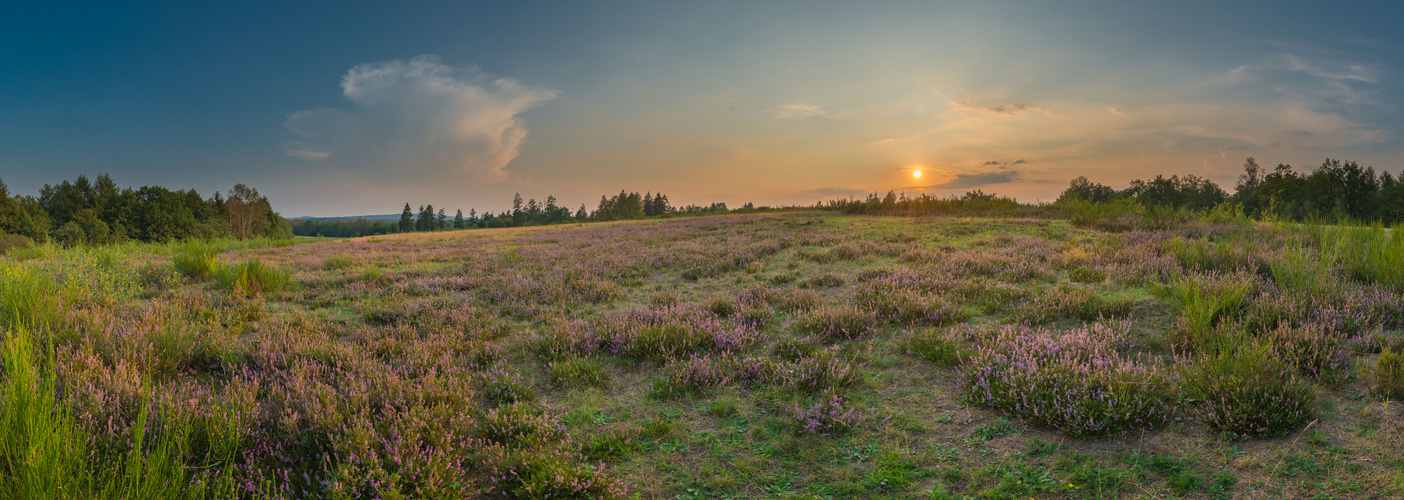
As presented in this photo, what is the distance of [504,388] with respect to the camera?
4746 mm

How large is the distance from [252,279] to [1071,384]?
12528 millimetres

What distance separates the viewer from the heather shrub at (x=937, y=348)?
5.12 metres

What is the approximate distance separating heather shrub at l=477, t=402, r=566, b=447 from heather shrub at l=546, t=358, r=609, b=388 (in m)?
0.87

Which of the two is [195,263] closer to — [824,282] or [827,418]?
[824,282]

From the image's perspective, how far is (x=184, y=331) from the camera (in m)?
5.50

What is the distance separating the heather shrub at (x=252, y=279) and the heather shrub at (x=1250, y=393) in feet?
41.3

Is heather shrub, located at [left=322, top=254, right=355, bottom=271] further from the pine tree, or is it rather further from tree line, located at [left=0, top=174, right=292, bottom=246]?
the pine tree

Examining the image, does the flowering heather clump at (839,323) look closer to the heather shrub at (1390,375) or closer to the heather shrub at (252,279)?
the heather shrub at (1390,375)

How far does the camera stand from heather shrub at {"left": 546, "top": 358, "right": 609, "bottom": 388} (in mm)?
5016

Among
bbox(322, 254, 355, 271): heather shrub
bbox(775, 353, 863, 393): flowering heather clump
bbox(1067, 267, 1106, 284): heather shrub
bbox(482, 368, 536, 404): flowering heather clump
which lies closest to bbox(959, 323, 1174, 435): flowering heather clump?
bbox(775, 353, 863, 393): flowering heather clump

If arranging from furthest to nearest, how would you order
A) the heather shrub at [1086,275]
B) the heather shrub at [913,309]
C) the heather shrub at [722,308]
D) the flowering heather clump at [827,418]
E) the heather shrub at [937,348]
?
the heather shrub at [1086,275] < the heather shrub at [722,308] < the heather shrub at [913,309] < the heather shrub at [937,348] < the flowering heather clump at [827,418]

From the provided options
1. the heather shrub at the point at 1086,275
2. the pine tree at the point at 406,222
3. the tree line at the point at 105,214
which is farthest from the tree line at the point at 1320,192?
the pine tree at the point at 406,222

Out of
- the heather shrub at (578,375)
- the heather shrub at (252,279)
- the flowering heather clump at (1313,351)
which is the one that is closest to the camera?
the flowering heather clump at (1313,351)

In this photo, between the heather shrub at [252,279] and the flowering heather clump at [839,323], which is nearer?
the flowering heather clump at [839,323]
